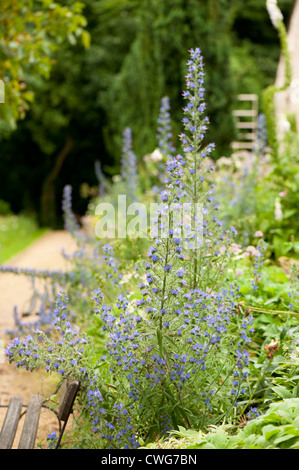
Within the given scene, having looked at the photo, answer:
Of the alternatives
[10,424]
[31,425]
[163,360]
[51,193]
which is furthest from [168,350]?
[51,193]

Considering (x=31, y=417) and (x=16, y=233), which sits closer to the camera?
(x=31, y=417)

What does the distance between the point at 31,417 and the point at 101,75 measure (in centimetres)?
1272

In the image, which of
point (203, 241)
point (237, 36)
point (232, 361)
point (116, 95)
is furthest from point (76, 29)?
point (237, 36)

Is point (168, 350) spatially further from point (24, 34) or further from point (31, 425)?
point (24, 34)

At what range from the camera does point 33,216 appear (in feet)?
55.1

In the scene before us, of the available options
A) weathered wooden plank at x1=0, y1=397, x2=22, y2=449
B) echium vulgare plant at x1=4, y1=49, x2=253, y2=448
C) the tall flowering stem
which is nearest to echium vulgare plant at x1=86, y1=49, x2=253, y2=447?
echium vulgare plant at x1=4, y1=49, x2=253, y2=448

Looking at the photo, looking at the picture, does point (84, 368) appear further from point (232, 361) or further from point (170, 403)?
point (232, 361)

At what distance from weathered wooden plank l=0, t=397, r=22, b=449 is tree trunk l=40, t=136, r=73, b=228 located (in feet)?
44.2

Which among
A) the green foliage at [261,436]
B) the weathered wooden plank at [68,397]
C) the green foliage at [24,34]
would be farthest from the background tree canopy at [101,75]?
the green foliage at [261,436]

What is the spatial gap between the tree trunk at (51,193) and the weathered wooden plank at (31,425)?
44.4 feet

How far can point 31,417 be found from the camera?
2961 mm

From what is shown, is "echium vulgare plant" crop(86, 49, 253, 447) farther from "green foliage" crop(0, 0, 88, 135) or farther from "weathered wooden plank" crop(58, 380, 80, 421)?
"green foliage" crop(0, 0, 88, 135)

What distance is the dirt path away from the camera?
361 centimetres

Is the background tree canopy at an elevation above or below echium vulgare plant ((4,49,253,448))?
above
